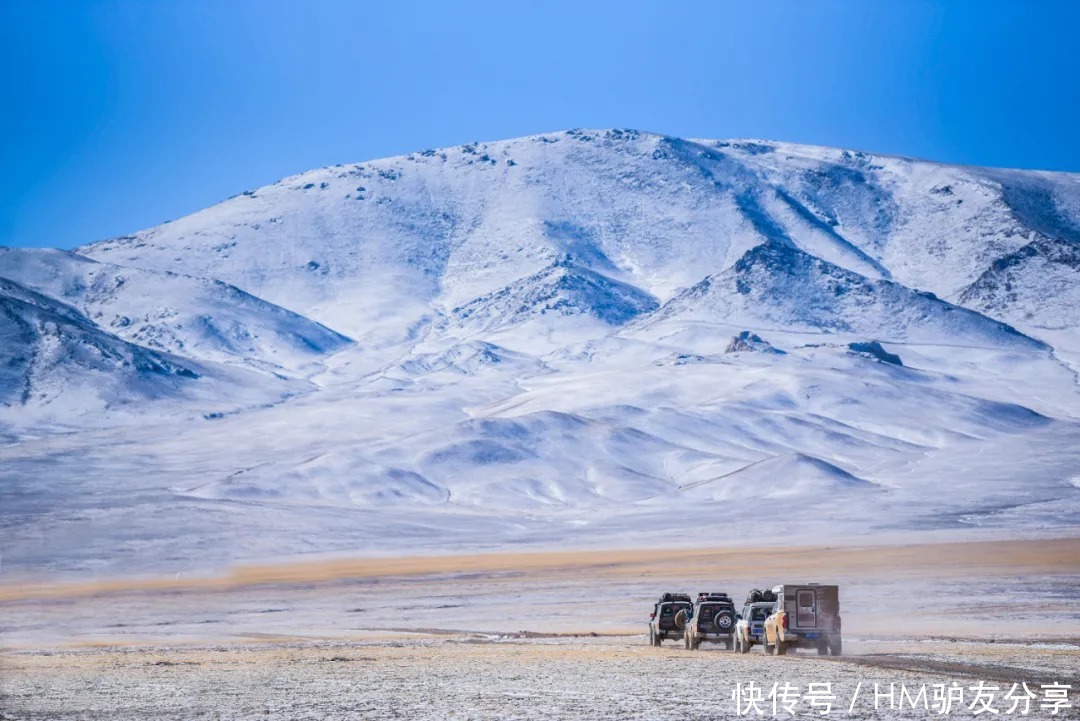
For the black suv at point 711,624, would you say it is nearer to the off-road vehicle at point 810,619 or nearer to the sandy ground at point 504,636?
the sandy ground at point 504,636

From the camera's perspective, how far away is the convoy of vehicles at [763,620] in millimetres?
35250

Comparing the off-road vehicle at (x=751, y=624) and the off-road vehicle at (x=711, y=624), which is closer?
the off-road vehicle at (x=751, y=624)

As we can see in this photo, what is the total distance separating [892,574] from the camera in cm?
7869

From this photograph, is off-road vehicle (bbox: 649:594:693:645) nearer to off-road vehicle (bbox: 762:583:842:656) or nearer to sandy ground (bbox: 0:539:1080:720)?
sandy ground (bbox: 0:539:1080:720)

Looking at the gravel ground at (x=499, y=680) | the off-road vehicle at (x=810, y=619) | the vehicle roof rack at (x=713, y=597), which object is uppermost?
the vehicle roof rack at (x=713, y=597)

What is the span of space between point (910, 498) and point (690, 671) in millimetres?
110872

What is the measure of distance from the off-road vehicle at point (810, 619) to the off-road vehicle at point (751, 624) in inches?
87.4

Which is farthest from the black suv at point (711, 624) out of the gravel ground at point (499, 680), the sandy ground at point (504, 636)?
Result: the sandy ground at point (504, 636)

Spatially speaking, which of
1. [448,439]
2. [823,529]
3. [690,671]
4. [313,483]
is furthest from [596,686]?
[448,439]

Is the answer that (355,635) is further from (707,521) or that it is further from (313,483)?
(313,483)

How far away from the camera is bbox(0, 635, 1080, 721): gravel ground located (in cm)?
2281

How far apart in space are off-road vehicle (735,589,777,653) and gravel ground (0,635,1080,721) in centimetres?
183

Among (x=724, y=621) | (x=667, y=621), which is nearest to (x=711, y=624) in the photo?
(x=724, y=621)

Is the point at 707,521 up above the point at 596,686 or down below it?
above
